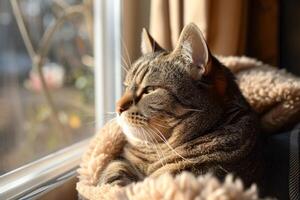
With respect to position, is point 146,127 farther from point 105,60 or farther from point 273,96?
point 105,60

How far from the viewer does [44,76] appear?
51.7 inches

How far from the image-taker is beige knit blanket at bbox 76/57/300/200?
60cm

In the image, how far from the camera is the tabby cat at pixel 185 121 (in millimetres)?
872

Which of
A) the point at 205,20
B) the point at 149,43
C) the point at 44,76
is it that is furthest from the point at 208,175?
the point at 44,76

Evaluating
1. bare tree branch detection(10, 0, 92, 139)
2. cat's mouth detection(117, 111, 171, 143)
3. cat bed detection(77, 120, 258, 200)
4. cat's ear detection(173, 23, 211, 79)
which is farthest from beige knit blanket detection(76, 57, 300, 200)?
bare tree branch detection(10, 0, 92, 139)

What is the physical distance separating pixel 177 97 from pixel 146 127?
0.09 meters

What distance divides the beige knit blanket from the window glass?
249 millimetres

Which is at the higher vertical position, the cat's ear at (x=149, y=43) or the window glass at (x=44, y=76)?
the cat's ear at (x=149, y=43)

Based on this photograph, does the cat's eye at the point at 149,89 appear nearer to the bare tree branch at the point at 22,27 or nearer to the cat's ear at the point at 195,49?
the cat's ear at the point at 195,49

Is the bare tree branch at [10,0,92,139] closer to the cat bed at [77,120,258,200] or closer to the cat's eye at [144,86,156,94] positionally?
the cat's eye at [144,86,156,94]

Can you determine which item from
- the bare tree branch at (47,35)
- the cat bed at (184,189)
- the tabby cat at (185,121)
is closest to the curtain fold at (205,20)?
the bare tree branch at (47,35)

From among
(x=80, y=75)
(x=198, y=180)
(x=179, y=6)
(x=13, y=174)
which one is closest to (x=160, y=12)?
(x=179, y=6)

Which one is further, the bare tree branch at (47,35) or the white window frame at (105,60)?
the white window frame at (105,60)

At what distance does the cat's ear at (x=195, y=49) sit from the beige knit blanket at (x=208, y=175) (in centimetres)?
24
